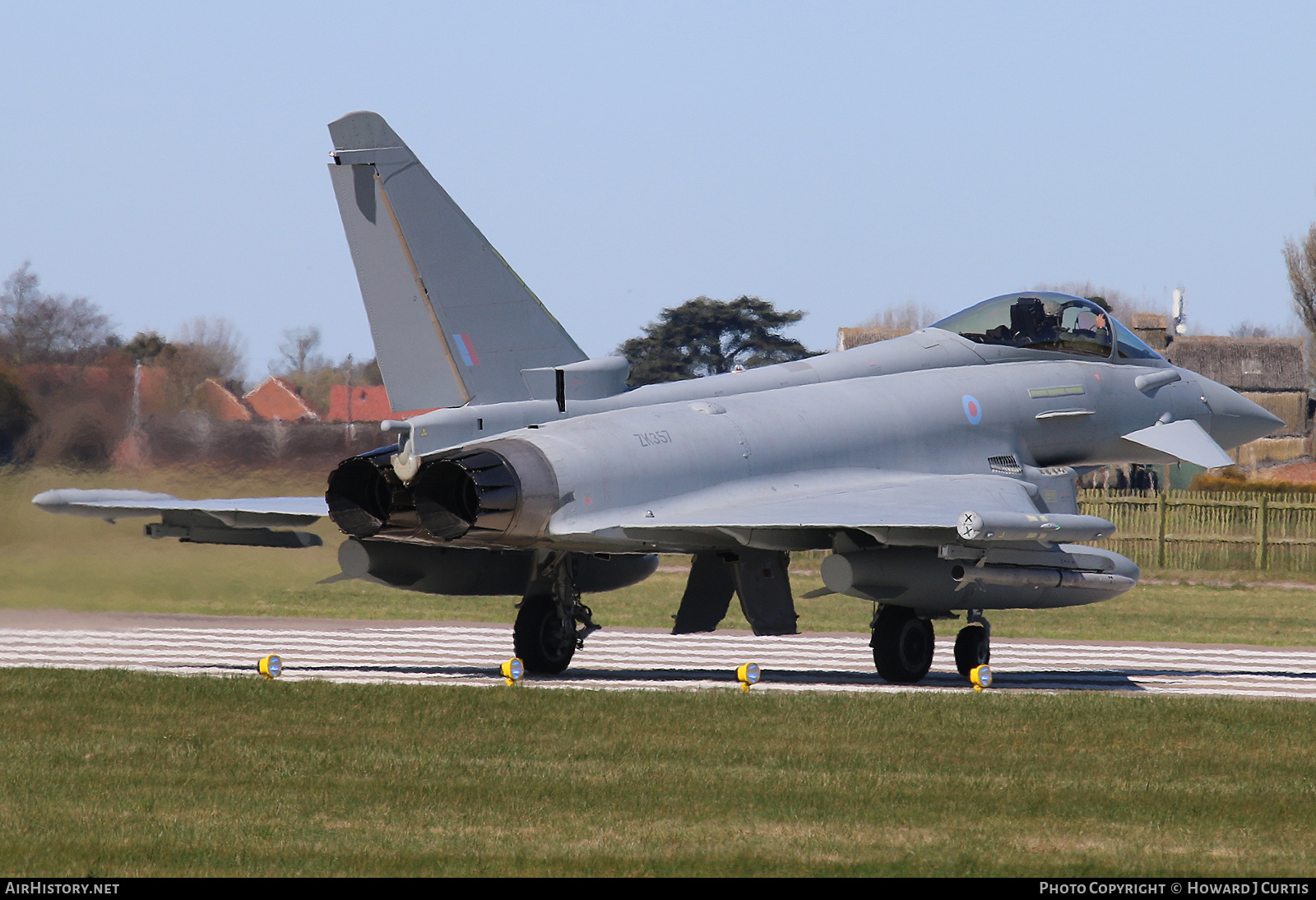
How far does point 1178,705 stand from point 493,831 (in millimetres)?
7511

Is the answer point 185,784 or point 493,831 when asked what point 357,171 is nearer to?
point 185,784

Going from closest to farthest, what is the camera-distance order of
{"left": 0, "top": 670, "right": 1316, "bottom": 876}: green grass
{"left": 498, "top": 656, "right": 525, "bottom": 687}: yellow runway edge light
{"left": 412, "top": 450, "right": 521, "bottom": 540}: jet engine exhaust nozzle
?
1. {"left": 0, "top": 670, "right": 1316, "bottom": 876}: green grass
2. {"left": 412, "top": 450, "right": 521, "bottom": 540}: jet engine exhaust nozzle
3. {"left": 498, "top": 656, "right": 525, "bottom": 687}: yellow runway edge light

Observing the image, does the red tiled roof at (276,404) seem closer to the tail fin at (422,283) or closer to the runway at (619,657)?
the runway at (619,657)

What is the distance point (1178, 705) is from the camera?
1348cm

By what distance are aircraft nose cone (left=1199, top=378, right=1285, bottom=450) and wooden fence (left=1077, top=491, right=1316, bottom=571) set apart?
49.4 feet

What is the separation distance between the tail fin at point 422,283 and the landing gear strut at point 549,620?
2.11m

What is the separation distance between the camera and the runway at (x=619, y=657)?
16.0 metres

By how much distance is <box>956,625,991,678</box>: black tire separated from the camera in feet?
53.8

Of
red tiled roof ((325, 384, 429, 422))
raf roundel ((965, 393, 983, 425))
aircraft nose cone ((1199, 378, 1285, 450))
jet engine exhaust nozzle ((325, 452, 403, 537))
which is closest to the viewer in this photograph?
jet engine exhaust nozzle ((325, 452, 403, 537))

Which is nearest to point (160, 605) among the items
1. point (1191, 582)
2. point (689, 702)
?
point (689, 702)

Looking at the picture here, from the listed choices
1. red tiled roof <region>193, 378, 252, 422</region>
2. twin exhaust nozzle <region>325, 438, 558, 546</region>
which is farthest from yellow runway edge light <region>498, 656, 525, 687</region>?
red tiled roof <region>193, 378, 252, 422</region>

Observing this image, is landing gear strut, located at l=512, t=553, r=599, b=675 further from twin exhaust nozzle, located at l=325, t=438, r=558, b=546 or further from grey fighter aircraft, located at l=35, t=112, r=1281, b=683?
twin exhaust nozzle, located at l=325, t=438, r=558, b=546

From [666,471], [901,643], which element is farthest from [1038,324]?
[666,471]

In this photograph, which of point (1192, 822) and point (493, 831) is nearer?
point (493, 831)
